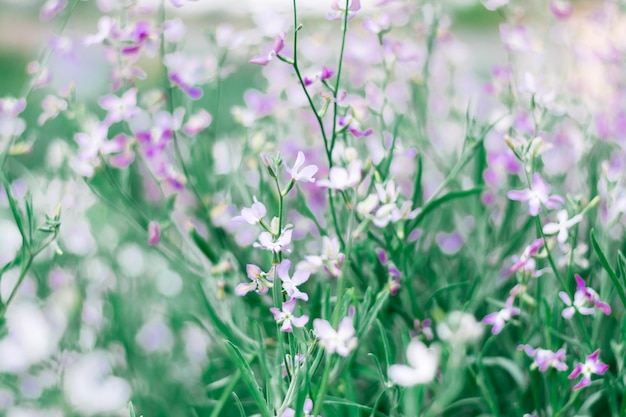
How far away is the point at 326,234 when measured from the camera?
27.1 inches

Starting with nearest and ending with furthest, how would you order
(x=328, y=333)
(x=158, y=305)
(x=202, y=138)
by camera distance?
(x=328, y=333) → (x=202, y=138) → (x=158, y=305)

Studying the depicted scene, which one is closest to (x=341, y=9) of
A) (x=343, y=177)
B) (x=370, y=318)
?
(x=343, y=177)

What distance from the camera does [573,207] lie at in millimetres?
660

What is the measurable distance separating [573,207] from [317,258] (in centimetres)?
25

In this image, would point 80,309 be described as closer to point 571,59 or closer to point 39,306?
point 39,306

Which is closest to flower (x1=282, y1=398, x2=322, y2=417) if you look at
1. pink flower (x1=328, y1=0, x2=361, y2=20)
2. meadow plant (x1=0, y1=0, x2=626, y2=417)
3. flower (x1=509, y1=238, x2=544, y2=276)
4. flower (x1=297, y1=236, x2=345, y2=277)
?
meadow plant (x1=0, y1=0, x2=626, y2=417)

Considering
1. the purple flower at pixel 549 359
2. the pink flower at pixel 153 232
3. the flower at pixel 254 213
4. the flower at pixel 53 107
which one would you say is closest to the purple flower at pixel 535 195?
the purple flower at pixel 549 359

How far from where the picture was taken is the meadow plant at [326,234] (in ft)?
1.98

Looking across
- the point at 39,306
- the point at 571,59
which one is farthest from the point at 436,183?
the point at 39,306

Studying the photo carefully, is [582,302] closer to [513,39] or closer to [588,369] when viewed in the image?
[588,369]

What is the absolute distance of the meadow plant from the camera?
1.98 ft

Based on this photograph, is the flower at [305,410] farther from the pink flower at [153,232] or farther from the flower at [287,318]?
the pink flower at [153,232]

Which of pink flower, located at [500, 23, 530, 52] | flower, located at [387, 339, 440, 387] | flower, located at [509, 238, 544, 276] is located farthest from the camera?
pink flower, located at [500, 23, 530, 52]

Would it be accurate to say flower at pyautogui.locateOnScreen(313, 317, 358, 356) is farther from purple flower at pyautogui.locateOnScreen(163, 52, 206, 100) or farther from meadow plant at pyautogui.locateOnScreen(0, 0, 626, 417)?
purple flower at pyautogui.locateOnScreen(163, 52, 206, 100)
